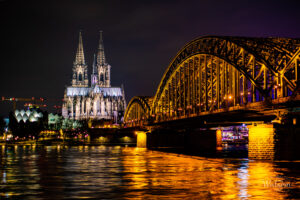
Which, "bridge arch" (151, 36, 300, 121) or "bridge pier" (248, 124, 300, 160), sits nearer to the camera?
"bridge pier" (248, 124, 300, 160)

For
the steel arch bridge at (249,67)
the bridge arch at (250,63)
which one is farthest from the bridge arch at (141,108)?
the bridge arch at (250,63)

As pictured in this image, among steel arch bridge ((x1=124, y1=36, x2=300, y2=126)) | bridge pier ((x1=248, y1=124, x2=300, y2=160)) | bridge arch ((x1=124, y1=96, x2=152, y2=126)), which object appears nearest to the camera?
bridge pier ((x1=248, y1=124, x2=300, y2=160))

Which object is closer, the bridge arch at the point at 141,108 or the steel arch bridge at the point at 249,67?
the steel arch bridge at the point at 249,67

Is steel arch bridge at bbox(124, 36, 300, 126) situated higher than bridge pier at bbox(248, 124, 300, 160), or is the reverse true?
steel arch bridge at bbox(124, 36, 300, 126)

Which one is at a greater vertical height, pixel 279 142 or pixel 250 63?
pixel 250 63

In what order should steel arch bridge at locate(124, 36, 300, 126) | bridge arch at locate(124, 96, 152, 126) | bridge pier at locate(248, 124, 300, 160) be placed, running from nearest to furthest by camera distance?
bridge pier at locate(248, 124, 300, 160) → steel arch bridge at locate(124, 36, 300, 126) → bridge arch at locate(124, 96, 152, 126)

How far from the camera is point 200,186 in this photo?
31859 millimetres

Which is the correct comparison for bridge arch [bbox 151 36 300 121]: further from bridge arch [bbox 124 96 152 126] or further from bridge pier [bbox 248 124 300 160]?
bridge arch [bbox 124 96 152 126]

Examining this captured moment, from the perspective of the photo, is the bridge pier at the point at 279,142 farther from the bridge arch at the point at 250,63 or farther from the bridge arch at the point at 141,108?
the bridge arch at the point at 141,108

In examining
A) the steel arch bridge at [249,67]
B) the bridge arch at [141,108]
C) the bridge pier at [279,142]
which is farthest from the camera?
the bridge arch at [141,108]

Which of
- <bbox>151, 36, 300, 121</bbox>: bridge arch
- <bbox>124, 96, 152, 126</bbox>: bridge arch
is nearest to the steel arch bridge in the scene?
<bbox>151, 36, 300, 121</bbox>: bridge arch

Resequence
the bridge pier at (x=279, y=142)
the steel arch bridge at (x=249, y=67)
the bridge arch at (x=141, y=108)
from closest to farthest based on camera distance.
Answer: the bridge pier at (x=279, y=142) → the steel arch bridge at (x=249, y=67) → the bridge arch at (x=141, y=108)

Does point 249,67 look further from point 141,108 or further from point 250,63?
point 141,108

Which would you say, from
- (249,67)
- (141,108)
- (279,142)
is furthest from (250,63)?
(141,108)
